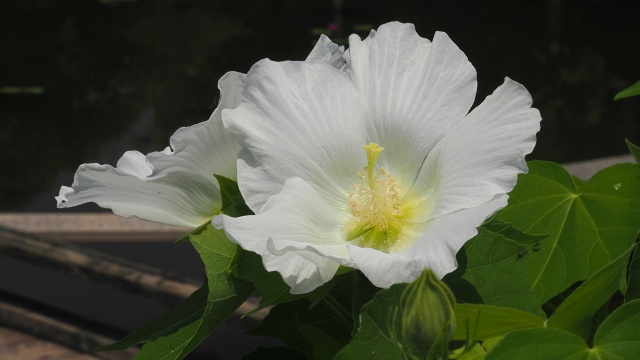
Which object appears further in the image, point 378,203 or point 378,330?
point 378,203

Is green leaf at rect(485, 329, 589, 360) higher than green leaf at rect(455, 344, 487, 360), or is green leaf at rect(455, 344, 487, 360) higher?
green leaf at rect(485, 329, 589, 360)

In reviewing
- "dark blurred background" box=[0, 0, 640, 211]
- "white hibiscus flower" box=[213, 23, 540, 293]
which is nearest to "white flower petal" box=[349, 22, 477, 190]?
"white hibiscus flower" box=[213, 23, 540, 293]

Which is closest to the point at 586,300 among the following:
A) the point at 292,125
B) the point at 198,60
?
the point at 292,125

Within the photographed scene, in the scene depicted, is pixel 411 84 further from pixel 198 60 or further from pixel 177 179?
pixel 198 60

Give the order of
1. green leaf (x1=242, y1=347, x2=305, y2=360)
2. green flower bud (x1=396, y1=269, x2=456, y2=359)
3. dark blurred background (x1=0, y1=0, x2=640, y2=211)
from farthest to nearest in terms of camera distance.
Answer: dark blurred background (x1=0, y1=0, x2=640, y2=211) < green leaf (x1=242, y1=347, x2=305, y2=360) < green flower bud (x1=396, y1=269, x2=456, y2=359)

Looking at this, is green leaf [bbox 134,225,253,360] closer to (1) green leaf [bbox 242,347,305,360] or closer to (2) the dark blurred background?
(1) green leaf [bbox 242,347,305,360]

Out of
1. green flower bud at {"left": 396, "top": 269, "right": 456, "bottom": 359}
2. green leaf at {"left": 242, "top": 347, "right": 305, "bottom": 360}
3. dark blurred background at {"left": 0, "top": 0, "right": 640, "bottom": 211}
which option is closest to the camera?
green flower bud at {"left": 396, "top": 269, "right": 456, "bottom": 359}

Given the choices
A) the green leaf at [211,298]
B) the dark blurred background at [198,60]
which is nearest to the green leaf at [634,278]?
the green leaf at [211,298]

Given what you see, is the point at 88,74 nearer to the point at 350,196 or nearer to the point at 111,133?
the point at 111,133
